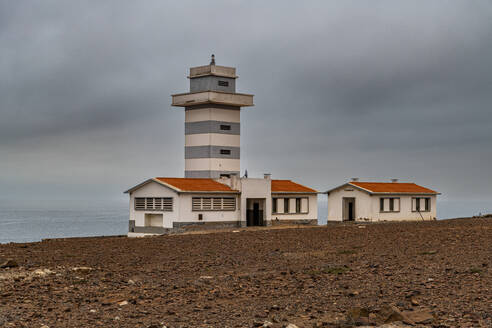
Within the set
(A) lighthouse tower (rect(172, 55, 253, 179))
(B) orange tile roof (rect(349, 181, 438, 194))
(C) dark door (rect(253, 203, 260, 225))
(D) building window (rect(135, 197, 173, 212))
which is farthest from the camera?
(B) orange tile roof (rect(349, 181, 438, 194))

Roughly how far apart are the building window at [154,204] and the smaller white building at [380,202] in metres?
14.7

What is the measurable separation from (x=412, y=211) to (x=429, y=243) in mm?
26046

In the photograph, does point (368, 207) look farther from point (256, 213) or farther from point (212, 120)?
point (212, 120)

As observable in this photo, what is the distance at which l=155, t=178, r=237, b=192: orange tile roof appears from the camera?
38.1 m

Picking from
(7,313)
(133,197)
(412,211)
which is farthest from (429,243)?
(412,211)

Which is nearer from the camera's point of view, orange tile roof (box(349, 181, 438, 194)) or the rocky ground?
the rocky ground

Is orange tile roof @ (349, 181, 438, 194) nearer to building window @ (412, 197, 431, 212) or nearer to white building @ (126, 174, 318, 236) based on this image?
building window @ (412, 197, 431, 212)

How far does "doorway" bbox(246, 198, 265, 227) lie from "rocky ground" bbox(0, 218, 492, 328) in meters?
18.6

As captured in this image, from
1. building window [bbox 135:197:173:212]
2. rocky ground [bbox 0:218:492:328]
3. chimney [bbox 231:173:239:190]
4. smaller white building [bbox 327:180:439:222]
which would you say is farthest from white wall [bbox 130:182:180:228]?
smaller white building [bbox 327:180:439:222]

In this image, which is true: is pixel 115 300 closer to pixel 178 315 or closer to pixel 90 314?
pixel 90 314

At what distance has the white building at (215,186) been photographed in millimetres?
38438

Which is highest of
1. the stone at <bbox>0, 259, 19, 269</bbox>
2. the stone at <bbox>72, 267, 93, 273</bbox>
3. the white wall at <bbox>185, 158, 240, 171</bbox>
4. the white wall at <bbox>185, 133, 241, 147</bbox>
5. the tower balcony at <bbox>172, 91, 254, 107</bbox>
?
the tower balcony at <bbox>172, 91, 254, 107</bbox>

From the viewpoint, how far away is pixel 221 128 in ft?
143

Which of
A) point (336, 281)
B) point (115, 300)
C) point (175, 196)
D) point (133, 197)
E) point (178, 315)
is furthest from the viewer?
point (133, 197)
